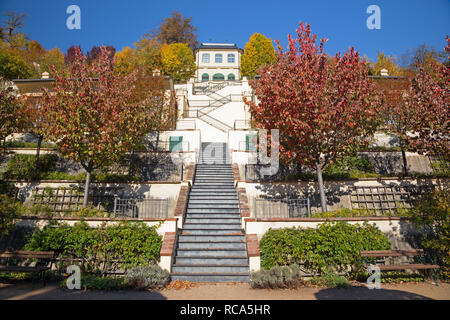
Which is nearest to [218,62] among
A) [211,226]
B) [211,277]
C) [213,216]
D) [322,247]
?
[213,216]

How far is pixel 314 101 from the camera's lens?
39.5ft

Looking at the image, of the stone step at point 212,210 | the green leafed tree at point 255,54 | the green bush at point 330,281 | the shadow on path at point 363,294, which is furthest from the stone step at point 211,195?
the green leafed tree at point 255,54

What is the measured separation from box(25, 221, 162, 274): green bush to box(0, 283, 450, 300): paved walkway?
1.27m

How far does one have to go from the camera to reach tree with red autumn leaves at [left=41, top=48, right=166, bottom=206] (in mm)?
12250

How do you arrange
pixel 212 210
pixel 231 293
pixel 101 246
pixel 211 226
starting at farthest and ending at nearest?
pixel 212 210 < pixel 211 226 < pixel 101 246 < pixel 231 293

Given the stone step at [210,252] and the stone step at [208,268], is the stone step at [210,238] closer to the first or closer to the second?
the stone step at [210,252]

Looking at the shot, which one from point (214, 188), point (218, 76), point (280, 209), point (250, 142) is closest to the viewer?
point (280, 209)

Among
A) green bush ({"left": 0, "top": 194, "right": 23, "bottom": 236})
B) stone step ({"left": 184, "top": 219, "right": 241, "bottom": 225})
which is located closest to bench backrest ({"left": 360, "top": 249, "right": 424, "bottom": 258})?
stone step ({"left": 184, "top": 219, "right": 241, "bottom": 225})

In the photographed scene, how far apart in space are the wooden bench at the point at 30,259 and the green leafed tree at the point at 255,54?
44.1m

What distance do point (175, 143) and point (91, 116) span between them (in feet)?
29.0

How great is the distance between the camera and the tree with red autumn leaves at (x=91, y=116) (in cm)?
1225

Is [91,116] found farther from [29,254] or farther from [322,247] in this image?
[322,247]

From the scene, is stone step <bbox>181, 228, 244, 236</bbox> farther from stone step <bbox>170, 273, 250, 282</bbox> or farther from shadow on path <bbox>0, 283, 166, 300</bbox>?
shadow on path <bbox>0, 283, 166, 300</bbox>

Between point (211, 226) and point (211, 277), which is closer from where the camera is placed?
point (211, 277)
